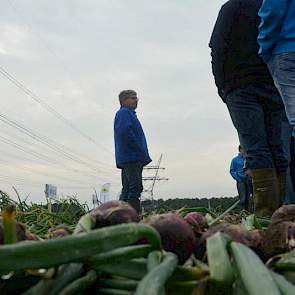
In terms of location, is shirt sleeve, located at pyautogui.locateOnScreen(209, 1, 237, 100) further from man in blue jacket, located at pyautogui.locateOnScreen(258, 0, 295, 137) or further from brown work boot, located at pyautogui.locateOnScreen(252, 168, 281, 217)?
brown work boot, located at pyautogui.locateOnScreen(252, 168, 281, 217)

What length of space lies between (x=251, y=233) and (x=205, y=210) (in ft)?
0.99

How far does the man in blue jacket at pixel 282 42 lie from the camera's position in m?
2.88

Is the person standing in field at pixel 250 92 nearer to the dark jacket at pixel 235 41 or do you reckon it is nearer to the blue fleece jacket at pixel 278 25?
the dark jacket at pixel 235 41

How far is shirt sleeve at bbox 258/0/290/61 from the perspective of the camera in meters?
2.91

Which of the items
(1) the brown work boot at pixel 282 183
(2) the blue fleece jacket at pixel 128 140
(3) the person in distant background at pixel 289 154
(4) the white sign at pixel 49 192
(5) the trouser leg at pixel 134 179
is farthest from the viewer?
(2) the blue fleece jacket at pixel 128 140

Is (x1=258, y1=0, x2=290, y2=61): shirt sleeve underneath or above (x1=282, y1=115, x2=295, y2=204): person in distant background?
above

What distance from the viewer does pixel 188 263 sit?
21.4 inches

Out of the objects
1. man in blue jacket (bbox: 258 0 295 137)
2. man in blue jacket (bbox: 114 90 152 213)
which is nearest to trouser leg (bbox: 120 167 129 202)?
man in blue jacket (bbox: 114 90 152 213)

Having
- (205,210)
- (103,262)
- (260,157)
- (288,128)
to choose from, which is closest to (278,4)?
(260,157)

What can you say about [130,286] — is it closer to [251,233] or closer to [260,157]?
[251,233]

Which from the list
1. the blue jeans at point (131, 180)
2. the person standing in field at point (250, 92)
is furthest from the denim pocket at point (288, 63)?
the blue jeans at point (131, 180)

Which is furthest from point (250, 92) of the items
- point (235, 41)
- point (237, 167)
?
point (237, 167)

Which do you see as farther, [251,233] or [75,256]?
[251,233]

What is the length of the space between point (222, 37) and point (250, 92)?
1.26 feet
